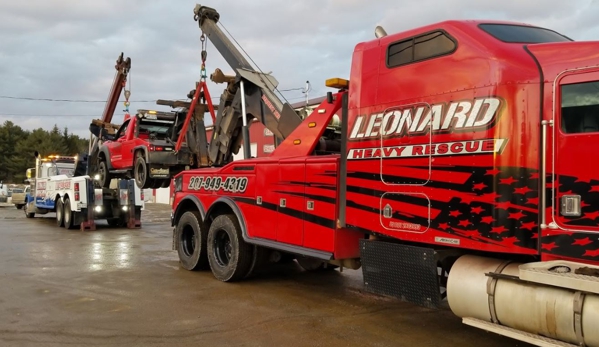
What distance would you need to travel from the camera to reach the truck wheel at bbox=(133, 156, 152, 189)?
1118 centimetres

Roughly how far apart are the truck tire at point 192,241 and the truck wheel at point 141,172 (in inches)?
82.8

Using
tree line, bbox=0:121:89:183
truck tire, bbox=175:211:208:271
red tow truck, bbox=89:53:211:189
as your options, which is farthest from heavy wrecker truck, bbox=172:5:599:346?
tree line, bbox=0:121:89:183

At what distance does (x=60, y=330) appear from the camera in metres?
5.48

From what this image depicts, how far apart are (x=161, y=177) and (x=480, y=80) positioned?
7943 millimetres

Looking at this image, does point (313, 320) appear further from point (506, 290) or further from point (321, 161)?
point (506, 290)

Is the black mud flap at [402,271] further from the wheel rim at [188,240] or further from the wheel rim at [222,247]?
the wheel rim at [188,240]

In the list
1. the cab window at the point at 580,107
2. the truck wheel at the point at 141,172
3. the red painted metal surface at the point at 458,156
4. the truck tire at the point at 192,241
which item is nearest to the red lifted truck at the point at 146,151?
the truck wheel at the point at 141,172

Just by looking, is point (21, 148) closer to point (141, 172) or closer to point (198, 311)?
point (141, 172)

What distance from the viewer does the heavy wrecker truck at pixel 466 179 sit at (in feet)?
12.9

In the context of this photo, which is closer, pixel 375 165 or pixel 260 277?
pixel 375 165

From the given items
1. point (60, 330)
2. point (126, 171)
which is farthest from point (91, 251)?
point (60, 330)

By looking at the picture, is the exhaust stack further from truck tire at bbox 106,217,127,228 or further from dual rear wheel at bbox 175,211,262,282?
truck tire at bbox 106,217,127,228

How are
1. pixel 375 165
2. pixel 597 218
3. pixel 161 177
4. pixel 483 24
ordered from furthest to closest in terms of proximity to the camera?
pixel 161 177, pixel 375 165, pixel 483 24, pixel 597 218

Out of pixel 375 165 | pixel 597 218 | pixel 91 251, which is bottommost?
pixel 91 251
